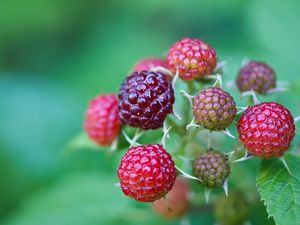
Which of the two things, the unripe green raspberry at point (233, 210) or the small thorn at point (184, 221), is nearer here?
the unripe green raspberry at point (233, 210)

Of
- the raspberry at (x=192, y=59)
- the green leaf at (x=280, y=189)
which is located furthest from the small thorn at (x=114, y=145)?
the green leaf at (x=280, y=189)

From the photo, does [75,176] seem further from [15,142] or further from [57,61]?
[57,61]

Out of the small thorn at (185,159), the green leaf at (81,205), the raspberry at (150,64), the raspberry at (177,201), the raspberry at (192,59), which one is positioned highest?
the raspberry at (192,59)

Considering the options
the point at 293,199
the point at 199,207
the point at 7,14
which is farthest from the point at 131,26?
the point at 293,199

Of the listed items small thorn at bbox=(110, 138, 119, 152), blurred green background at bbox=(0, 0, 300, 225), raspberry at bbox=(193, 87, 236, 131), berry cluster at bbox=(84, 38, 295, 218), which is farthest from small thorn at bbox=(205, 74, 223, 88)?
blurred green background at bbox=(0, 0, 300, 225)

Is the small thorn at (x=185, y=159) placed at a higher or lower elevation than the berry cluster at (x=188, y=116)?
lower

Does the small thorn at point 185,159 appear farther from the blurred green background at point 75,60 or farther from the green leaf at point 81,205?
the blurred green background at point 75,60
